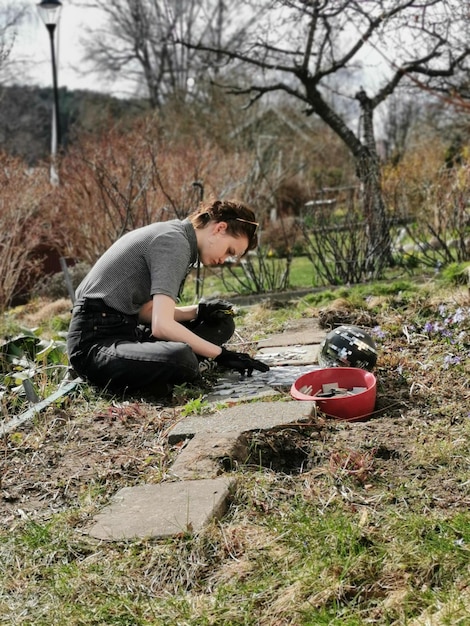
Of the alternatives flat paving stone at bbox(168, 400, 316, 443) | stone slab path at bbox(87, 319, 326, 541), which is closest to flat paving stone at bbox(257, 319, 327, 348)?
stone slab path at bbox(87, 319, 326, 541)

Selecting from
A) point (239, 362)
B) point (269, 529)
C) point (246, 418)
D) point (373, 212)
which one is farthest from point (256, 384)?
point (373, 212)

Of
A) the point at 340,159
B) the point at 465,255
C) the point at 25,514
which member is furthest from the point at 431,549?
the point at 340,159

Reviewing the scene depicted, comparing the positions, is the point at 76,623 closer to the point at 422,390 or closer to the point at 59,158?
the point at 422,390

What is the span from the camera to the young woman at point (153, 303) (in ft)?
11.8

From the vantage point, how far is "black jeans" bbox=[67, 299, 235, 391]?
11.7ft

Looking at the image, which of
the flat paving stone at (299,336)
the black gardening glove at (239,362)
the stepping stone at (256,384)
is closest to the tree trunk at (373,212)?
the flat paving stone at (299,336)

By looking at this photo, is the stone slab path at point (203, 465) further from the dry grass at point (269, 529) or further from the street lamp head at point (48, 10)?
the street lamp head at point (48, 10)

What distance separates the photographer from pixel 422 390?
332cm

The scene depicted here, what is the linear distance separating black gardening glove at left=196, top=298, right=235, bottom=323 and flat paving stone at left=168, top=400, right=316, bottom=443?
1.11 metres

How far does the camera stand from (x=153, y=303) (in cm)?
366

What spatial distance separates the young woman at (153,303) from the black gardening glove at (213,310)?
1.25 ft

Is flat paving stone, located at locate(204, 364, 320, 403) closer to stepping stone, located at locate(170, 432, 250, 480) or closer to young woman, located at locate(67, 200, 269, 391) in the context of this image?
young woman, located at locate(67, 200, 269, 391)

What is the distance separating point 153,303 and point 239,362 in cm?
58

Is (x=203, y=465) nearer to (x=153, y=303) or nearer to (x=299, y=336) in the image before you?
(x=153, y=303)
